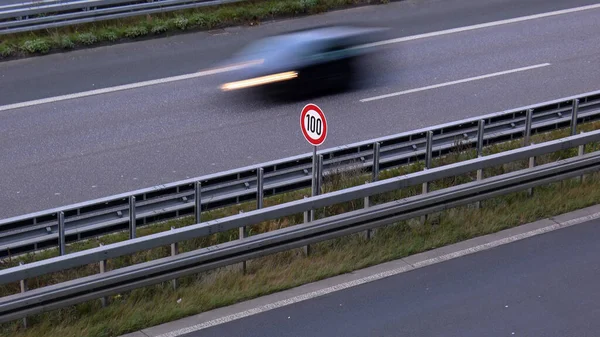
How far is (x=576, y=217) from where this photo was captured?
1254 centimetres

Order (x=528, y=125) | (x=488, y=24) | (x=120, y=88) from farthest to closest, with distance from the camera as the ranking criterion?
(x=488, y=24) → (x=120, y=88) → (x=528, y=125)

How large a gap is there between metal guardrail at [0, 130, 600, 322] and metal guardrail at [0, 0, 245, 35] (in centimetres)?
1030

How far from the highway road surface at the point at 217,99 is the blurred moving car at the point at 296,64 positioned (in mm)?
290

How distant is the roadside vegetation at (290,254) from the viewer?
995 cm

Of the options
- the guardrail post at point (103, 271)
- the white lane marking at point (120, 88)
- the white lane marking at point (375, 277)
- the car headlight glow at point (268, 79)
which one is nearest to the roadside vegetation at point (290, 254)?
the guardrail post at point (103, 271)

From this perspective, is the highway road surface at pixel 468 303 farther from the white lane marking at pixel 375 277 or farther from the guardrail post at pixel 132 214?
the guardrail post at pixel 132 214

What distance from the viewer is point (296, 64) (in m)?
17.3

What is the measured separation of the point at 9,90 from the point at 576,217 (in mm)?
9973

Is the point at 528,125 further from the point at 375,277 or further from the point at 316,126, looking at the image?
the point at 375,277

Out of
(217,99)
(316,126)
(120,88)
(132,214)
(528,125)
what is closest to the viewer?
(132,214)

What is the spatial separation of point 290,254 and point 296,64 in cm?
657

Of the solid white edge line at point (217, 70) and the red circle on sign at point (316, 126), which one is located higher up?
the red circle on sign at point (316, 126)

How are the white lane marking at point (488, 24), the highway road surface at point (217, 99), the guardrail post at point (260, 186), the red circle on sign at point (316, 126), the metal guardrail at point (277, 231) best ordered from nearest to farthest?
1. the metal guardrail at point (277, 231)
2. the guardrail post at point (260, 186)
3. the red circle on sign at point (316, 126)
4. the highway road surface at point (217, 99)
5. the white lane marking at point (488, 24)

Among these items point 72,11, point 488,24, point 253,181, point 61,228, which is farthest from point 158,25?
point 61,228
